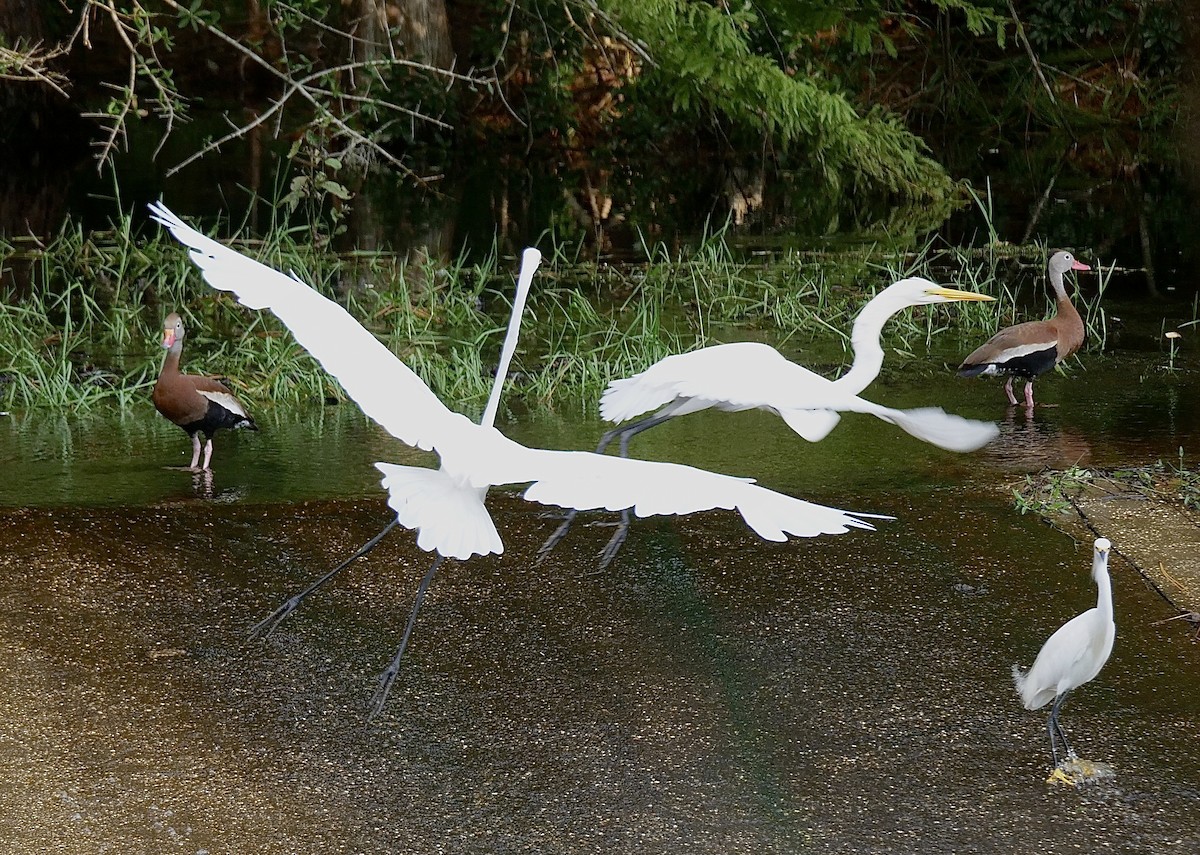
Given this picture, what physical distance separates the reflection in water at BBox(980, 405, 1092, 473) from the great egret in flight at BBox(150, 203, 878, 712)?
239 centimetres

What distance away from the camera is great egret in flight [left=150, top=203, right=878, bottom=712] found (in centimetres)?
Answer: 300

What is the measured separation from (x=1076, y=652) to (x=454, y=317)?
552cm

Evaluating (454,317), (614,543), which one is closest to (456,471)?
(614,543)

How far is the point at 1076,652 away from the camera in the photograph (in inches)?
125

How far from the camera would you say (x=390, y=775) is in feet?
10.5

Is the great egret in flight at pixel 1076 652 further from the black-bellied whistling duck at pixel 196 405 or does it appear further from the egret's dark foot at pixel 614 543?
the black-bellied whistling duck at pixel 196 405

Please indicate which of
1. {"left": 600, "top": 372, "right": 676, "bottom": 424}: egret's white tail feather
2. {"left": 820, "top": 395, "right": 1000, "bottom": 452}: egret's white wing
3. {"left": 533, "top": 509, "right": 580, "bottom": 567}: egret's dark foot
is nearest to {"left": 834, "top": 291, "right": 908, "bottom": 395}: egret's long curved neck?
{"left": 600, "top": 372, "right": 676, "bottom": 424}: egret's white tail feather

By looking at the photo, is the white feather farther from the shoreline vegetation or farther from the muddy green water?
the shoreline vegetation

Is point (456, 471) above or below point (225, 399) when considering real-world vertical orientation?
above

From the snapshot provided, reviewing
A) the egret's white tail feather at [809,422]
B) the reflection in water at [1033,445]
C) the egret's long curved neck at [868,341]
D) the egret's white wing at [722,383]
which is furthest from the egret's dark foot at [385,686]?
the reflection in water at [1033,445]

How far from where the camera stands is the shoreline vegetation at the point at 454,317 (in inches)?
281

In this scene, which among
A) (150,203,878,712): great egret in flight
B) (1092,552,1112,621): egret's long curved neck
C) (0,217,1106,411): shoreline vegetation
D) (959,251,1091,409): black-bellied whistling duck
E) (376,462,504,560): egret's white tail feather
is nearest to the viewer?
→ (150,203,878,712): great egret in flight

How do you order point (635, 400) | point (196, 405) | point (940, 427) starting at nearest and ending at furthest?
point (940, 427)
point (635, 400)
point (196, 405)

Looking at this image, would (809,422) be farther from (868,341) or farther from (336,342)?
(336,342)
